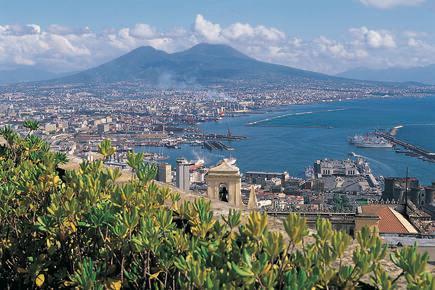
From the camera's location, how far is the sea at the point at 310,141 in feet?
166

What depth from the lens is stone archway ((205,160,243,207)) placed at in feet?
26.1

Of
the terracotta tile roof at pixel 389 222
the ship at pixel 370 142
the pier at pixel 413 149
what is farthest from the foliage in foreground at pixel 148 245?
the ship at pixel 370 142

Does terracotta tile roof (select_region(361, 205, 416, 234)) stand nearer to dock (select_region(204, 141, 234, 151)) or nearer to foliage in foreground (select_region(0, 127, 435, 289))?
foliage in foreground (select_region(0, 127, 435, 289))

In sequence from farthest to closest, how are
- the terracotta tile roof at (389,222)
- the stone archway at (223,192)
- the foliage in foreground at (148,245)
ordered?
the terracotta tile roof at (389,222) → the stone archway at (223,192) → the foliage in foreground at (148,245)

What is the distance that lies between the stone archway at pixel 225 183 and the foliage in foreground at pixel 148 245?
2.98 metres

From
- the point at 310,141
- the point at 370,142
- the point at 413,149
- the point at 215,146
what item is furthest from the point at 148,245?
the point at 310,141

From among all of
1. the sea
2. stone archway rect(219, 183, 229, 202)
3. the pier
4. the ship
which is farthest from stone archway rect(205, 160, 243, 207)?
the ship

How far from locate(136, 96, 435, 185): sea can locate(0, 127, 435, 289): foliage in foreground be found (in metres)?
41.3

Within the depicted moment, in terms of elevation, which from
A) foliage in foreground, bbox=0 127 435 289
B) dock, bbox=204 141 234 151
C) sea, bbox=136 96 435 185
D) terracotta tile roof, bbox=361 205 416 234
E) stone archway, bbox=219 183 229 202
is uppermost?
foliage in foreground, bbox=0 127 435 289

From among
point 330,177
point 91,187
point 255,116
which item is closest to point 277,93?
point 255,116

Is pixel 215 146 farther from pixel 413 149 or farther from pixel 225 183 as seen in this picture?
pixel 225 183

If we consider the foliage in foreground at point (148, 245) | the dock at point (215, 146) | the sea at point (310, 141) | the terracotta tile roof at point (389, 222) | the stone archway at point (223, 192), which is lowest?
the sea at point (310, 141)

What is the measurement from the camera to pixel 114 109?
109m

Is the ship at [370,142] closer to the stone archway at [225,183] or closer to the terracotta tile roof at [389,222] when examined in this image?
the terracotta tile roof at [389,222]
